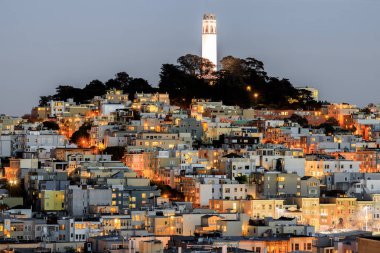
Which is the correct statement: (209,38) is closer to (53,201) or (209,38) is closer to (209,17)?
(209,17)

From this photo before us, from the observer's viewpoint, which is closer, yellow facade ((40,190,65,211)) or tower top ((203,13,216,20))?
yellow facade ((40,190,65,211))

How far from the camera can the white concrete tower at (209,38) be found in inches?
2344

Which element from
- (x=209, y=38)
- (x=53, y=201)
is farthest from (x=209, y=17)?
(x=53, y=201)

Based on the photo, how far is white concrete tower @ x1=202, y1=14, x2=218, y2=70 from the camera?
59.5 metres

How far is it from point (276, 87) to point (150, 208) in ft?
83.5

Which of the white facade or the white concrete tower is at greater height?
the white concrete tower

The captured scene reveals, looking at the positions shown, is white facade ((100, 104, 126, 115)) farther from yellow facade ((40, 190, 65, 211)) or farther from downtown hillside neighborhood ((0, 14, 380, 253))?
yellow facade ((40, 190, 65, 211))

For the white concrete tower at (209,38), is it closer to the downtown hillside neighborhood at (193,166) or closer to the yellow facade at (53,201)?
the downtown hillside neighborhood at (193,166)

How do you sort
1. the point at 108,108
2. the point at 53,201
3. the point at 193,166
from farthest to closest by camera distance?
the point at 108,108, the point at 193,166, the point at 53,201

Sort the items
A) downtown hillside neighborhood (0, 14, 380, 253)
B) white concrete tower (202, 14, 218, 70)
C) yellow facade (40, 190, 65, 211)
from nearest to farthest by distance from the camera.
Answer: downtown hillside neighborhood (0, 14, 380, 253), yellow facade (40, 190, 65, 211), white concrete tower (202, 14, 218, 70)

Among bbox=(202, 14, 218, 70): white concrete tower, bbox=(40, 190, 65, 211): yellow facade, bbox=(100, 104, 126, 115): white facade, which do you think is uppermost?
bbox=(202, 14, 218, 70): white concrete tower

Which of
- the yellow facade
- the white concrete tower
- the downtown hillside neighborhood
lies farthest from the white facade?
the yellow facade

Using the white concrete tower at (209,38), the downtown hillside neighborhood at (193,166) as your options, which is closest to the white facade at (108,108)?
the downtown hillside neighborhood at (193,166)

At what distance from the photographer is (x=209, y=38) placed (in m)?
60.1
